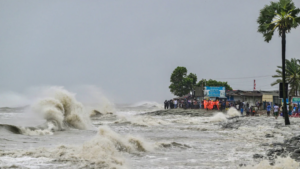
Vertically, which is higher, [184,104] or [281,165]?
[184,104]

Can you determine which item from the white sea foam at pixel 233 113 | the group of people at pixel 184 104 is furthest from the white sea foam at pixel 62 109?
the group of people at pixel 184 104

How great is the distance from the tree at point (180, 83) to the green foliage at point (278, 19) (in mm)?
61081

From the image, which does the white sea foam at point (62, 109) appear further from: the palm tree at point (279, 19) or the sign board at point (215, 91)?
the sign board at point (215, 91)

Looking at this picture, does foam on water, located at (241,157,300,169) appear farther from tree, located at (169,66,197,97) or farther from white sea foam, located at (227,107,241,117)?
tree, located at (169,66,197,97)

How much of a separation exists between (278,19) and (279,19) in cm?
6

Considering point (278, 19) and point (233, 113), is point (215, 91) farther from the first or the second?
point (278, 19)

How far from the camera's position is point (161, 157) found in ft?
34.2

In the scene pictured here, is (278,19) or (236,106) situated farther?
(236,106)

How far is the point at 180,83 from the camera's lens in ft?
272

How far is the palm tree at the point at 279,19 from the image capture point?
19.9 m

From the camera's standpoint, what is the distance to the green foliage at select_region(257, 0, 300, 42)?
65.3 feet

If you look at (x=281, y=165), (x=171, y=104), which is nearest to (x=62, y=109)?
(x=281, y=165)

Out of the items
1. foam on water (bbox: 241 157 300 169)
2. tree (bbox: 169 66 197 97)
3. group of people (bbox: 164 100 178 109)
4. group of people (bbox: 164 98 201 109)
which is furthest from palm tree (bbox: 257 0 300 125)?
tree (bbox: 169 66 197 97)

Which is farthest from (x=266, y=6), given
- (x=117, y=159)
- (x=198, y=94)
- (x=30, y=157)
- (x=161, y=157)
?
(x=198, y=94)
